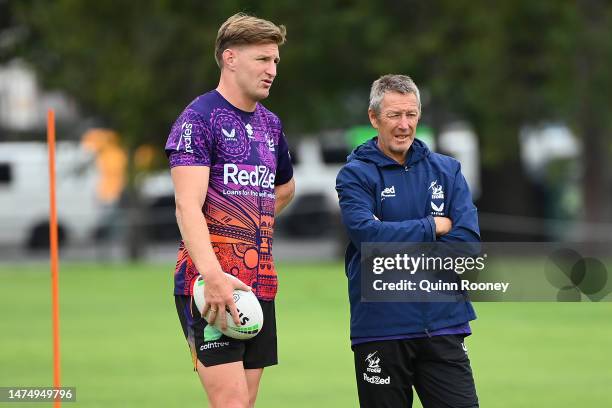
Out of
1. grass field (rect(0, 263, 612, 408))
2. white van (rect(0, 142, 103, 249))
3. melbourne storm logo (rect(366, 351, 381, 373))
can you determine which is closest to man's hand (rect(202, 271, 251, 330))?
melbourne storm logo (rect(366, 351, 381, 373))

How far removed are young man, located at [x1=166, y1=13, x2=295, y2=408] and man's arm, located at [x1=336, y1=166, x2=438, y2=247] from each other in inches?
15.6

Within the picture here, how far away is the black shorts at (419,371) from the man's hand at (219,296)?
2.25 feet

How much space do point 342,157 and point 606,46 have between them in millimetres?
18044

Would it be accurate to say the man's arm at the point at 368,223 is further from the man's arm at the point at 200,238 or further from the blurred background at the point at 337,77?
the blurred background at the point at 337,77

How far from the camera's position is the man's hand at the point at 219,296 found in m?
5.41

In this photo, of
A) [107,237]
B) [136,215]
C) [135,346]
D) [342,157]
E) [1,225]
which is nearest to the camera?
[135,346]

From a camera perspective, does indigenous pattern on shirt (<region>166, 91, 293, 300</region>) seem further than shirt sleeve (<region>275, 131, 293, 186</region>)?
No

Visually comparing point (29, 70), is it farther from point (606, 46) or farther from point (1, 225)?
point (606, 46)

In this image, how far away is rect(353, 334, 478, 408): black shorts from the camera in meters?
5.68

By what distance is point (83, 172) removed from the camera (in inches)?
1112

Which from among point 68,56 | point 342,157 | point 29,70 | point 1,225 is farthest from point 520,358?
point 342,157

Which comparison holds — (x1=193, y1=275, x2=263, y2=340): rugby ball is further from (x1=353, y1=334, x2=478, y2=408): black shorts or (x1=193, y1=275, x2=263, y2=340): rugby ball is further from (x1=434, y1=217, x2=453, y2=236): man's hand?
(x1=434, y1=217, x2=453, y2=236): man's hand

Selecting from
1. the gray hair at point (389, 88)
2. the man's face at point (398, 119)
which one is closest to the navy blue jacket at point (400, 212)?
the man's face at point (398, 119)

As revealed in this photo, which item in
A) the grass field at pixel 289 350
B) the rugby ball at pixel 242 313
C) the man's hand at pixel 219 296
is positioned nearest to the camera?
the man's hand at pixel 219 296
